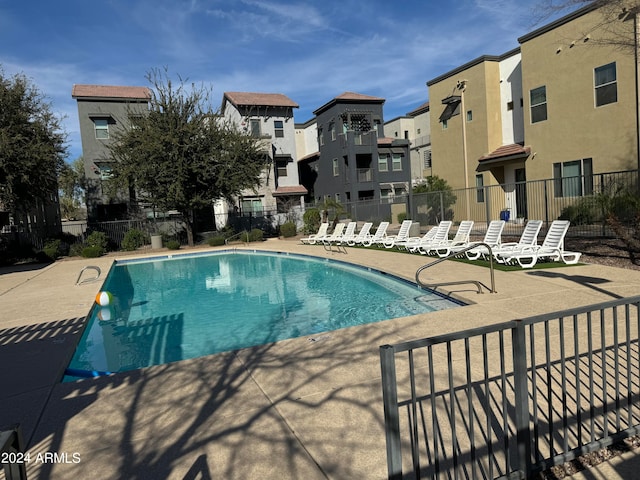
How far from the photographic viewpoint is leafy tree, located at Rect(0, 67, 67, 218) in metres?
19.4

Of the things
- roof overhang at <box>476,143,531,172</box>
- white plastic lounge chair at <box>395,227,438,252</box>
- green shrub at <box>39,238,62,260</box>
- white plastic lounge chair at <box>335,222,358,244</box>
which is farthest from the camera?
green shrub at <box>39,238,62,260</box>

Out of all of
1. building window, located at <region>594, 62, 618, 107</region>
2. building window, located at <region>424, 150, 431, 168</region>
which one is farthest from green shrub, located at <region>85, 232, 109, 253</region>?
building window, located at <region>424, 150, 431, 168</region>

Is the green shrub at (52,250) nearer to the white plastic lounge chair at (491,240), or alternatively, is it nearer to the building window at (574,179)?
the white plastic lounge chair at (491,240)

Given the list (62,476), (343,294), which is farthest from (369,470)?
(343,294)

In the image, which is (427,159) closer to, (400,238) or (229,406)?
(400,238)

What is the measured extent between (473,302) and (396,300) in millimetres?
2431

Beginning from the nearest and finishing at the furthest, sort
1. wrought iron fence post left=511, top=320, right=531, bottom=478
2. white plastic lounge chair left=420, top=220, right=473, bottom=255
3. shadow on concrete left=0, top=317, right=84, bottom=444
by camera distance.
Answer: wrought iron fence post left=511, top=320, right=531, bottom=478
shadow on concrete left=0, top=317, right=84, bottom=444
white plastic lounge chair left=420, top=220, right=473, bottom=255

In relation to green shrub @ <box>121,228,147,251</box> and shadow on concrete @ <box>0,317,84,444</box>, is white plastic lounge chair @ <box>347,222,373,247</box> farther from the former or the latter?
shadow on concrete @ <box>0,317,84,444</box>

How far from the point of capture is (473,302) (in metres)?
7.66

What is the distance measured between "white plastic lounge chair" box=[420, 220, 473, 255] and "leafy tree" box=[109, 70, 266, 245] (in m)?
13.5

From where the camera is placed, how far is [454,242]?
1424cm

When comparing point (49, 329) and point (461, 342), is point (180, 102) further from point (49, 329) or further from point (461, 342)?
point (461, 342)

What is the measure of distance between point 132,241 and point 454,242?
1847cm

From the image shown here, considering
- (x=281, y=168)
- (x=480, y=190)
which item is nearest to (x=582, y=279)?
(x=480, y=190)
